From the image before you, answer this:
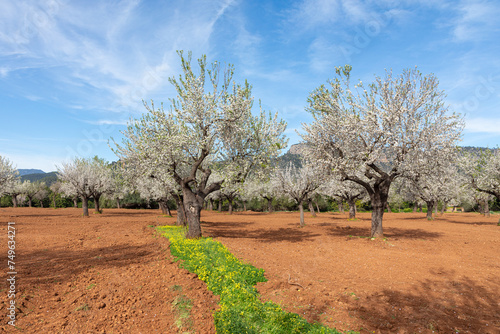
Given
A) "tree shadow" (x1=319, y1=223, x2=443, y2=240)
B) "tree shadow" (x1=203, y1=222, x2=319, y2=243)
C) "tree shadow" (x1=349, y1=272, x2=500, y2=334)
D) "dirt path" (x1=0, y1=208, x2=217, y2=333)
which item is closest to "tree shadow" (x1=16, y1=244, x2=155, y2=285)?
"dirt path" (x1=0, y1=208, x2=217, y2=333)

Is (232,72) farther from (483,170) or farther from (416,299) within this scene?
(483,170)

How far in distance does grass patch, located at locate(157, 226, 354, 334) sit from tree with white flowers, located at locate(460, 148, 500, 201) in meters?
32.7

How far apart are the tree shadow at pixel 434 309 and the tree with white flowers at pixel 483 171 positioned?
28.1 meters

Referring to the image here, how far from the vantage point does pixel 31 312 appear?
25.0ft

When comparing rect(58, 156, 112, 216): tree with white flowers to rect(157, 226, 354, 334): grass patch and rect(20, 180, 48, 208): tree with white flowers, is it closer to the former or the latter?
rect(157, 226, 354, 334): grass patch

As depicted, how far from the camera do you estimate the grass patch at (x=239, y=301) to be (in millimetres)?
6379

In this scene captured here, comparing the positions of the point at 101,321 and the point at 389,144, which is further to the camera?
the point at 389,144

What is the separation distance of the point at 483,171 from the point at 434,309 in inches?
1387

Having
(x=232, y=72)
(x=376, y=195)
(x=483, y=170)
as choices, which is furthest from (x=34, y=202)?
(x=483, y=170)

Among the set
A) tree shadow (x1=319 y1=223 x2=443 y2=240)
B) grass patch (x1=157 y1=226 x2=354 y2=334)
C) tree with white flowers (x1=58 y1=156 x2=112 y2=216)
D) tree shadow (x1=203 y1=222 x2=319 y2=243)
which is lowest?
tree shadow (x1=319 y1=223 x2=443 y2=240)

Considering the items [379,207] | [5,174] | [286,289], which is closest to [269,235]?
[379,207]

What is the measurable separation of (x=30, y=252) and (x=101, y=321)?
1054 cm

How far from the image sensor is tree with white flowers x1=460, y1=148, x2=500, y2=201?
101ft

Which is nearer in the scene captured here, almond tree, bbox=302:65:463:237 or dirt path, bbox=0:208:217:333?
dirt path, bbox=0:208:217:333
